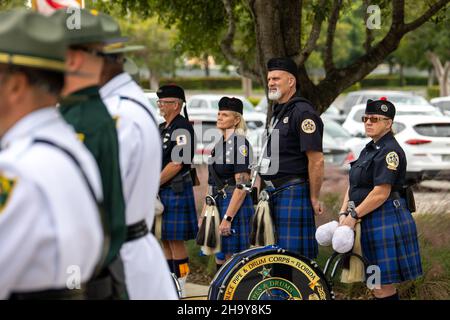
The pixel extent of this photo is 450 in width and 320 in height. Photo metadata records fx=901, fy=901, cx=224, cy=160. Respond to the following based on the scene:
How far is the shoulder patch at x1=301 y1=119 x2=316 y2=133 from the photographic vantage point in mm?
6236

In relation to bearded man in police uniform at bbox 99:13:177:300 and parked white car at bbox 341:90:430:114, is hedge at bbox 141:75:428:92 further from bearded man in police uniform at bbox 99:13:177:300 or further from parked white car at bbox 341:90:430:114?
bearded man in police uniform at bbox 99:13:177:300

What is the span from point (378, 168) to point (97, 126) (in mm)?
3174

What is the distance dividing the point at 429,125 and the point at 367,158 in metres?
9.57

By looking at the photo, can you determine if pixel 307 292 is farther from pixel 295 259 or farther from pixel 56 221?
pixel 56 221

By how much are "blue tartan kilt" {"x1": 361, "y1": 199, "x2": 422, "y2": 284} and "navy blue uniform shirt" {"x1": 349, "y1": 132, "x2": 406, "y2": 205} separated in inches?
6.0

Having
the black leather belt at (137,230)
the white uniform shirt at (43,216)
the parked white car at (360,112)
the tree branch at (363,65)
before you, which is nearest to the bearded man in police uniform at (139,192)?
the black leather belt at (137,230)

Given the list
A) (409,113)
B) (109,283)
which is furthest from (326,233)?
(409,113)

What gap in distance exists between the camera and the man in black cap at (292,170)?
629 cm

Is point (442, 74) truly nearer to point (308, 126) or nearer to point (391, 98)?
point (391, 98)

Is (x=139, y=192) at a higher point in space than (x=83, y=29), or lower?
lower

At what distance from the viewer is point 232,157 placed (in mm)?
6973

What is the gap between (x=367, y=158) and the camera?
6094mm

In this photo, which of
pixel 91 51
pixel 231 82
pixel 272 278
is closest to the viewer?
pixel 91 51
